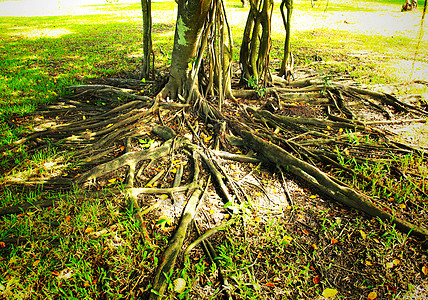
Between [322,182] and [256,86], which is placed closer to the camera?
[322,182]

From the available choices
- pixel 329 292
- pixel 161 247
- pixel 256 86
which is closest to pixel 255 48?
pixel 256 86

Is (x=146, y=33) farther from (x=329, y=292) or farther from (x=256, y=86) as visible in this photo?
(x=329, y=292)

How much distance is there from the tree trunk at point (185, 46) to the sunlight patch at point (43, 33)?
8909 millimetres

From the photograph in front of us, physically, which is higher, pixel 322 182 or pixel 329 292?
pixel 322 182

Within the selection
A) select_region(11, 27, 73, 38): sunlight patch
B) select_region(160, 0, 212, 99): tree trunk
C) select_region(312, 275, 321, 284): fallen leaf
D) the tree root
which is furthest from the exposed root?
select_region(11, 27, 73, 38): sunlight patch

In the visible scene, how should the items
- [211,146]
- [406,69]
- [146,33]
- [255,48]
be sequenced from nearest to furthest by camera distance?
[211,146] < [255,48] < [146,33] < [406,69]

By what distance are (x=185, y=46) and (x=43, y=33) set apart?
399 inches

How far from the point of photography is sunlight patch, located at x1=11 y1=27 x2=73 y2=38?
33.3ft

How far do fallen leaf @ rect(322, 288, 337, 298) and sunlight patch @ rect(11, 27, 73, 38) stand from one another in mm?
12304

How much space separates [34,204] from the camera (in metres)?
2.57

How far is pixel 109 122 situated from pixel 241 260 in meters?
3.01

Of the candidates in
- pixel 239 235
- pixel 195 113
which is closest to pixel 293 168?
pixel 239 235

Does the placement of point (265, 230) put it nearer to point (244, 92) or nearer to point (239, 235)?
point (239, 235)

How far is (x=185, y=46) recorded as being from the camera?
3791mm
